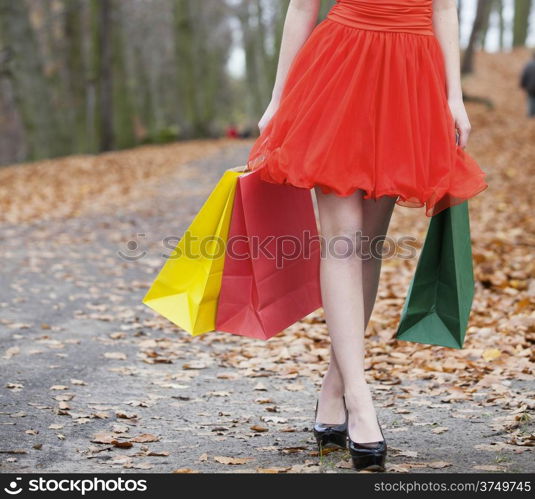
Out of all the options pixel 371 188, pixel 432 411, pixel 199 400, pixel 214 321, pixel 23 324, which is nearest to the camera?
pixel 371 188

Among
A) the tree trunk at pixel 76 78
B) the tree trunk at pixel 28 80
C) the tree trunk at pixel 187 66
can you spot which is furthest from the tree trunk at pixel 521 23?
the tree trunk at pixel 28 80

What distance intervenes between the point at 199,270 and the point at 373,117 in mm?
884

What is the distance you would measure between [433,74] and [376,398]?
1.68m

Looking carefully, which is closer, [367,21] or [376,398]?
[367,21]

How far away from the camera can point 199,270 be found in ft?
9.73

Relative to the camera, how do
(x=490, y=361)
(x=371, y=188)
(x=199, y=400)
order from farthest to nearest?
(x=490, y=361)
(x=199, y=400)
(x=371, y=188)

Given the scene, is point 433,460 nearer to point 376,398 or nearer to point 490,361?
point 376,398

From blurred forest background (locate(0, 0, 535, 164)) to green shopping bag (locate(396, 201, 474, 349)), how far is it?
859cm

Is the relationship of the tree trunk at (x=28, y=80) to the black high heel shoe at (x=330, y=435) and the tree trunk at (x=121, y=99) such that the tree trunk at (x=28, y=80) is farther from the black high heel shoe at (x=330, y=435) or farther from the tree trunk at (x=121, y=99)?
the black high heel shoe at (x=330, y=435)

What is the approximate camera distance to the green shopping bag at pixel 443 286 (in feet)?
9.16

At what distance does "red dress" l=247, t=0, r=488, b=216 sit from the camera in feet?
8.34

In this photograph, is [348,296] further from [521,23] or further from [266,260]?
[521,23]

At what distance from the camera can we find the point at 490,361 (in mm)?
4152

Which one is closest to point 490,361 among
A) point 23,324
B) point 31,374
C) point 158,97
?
point 31,374
